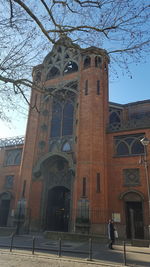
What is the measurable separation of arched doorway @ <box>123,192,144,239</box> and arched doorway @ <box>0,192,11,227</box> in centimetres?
1245

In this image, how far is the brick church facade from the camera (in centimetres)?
1616

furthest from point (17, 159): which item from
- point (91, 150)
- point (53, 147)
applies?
point (91, 150)

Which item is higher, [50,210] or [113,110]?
[113,110]

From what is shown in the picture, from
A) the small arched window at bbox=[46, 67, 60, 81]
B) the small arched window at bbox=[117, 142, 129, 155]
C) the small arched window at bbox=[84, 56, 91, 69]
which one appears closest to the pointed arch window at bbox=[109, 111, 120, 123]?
the small arched window at bbox=[117, 142, 129, 155]

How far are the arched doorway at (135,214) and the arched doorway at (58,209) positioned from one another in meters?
5.16

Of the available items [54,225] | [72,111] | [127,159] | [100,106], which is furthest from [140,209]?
[72,111]

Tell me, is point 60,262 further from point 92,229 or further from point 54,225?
point 54,225

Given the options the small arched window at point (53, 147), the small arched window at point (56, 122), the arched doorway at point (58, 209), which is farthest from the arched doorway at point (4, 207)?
the small arched window at point (56, 122)

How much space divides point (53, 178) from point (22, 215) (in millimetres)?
4248

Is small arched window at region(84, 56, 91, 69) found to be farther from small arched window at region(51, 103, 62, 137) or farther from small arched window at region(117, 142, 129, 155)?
small arched window at region(117, 142, 129, 155)

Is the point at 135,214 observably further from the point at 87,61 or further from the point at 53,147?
the point at 87,61

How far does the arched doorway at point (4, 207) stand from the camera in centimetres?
2115

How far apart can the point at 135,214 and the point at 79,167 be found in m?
5.85

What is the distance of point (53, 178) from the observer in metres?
19.7
